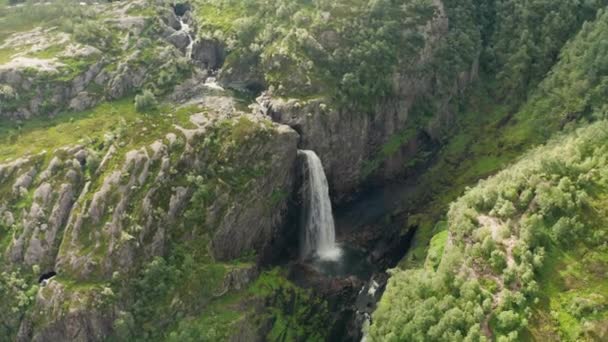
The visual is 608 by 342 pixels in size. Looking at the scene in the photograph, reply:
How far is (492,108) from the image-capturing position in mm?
112188

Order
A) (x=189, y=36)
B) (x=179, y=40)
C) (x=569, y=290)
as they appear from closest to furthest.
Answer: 1. (x=569, y=290)
2. (x=179, y=40)
3. (x=189, y=36)

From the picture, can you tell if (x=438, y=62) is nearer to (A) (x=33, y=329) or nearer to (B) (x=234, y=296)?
(B) (x=234, y=296)

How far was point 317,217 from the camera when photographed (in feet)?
298

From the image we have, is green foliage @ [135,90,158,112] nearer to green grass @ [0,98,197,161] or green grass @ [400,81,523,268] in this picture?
green grass @ [0,98,197,161]

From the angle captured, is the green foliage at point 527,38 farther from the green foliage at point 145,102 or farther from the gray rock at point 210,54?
the green foliage at point 145,102

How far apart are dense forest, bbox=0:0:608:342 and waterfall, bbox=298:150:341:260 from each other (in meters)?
0.35

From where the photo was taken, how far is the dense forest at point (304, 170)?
66.2 meters

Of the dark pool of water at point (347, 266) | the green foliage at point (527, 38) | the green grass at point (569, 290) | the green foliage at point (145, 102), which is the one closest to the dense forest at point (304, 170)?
the green grass at point (569, 290)

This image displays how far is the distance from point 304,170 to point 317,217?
7.75m

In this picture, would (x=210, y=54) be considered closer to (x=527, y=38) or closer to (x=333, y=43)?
(x=333, y=43)

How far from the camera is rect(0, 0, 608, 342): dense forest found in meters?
66.2

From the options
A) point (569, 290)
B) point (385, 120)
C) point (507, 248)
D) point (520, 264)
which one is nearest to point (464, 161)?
point (385, 120)

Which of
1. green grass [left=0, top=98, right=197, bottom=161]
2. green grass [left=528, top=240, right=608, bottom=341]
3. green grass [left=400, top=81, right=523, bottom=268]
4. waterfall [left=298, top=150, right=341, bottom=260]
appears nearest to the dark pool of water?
waterfall [left=298, top=150, right=341, bottom=260]

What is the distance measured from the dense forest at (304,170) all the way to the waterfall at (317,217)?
1.16ft
